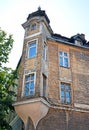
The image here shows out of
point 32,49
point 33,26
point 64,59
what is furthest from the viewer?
point 33,26

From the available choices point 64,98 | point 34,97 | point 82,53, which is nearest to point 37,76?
point 34,97

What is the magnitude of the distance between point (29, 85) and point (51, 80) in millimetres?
2172

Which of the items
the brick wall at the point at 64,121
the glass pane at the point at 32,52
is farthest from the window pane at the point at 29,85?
the brick wall at the point at 64,121

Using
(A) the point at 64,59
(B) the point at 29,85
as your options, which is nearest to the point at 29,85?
(B) the point at 29,85

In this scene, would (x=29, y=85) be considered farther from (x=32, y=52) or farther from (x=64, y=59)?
(x=64, y=59)

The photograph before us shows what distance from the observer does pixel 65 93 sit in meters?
17.9

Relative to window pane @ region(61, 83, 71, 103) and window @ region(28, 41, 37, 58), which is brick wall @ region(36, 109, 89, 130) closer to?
window pane @ region(61, 83, 71, 103)

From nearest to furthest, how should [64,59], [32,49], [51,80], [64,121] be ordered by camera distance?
1. [64,121]
2. [51,80]
3. [32,49]
4. [64,59]

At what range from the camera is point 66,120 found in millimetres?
16156

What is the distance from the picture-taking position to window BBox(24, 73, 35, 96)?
16.2 m

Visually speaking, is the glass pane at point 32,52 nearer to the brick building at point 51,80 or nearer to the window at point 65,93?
the brick building at point 51,80

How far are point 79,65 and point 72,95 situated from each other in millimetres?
3380

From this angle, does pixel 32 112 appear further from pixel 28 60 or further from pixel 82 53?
pixel 82 53

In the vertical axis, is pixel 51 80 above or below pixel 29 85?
above
